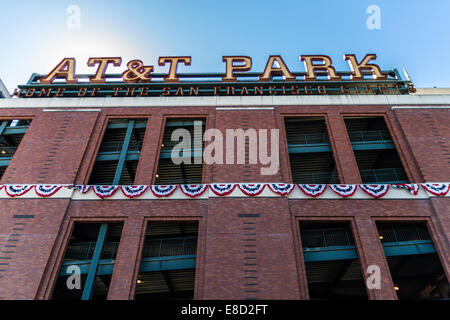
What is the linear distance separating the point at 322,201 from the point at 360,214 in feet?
6.69

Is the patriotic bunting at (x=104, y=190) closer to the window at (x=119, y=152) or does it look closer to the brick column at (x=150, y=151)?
the brick column at (x=150, y=151)

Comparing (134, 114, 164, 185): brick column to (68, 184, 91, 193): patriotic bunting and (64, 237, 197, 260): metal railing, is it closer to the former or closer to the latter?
(68, 184, 91, 193): patriotic bunting

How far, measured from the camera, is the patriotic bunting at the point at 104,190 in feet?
56.4

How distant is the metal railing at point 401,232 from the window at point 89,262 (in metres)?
15.6

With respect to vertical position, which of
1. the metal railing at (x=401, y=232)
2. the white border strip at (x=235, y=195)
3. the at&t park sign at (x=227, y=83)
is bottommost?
the metal railing at (x=401, y=232)

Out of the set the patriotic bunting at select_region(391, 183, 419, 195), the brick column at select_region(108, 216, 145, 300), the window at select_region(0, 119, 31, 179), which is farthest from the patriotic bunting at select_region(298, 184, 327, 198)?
the window at select_region(0, 119, 31, 179)

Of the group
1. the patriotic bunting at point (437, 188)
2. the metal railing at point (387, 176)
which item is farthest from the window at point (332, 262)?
the patriotic bunting at point (437, 188)

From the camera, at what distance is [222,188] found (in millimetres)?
16984

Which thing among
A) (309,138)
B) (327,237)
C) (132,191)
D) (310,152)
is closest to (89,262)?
(132,191)

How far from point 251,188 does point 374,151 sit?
10.1m

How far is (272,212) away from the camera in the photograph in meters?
16.1

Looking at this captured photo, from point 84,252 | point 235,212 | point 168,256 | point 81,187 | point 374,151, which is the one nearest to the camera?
point 235,212

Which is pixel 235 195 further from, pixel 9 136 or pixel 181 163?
pixel 9 136

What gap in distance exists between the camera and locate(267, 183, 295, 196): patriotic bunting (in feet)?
54.9
